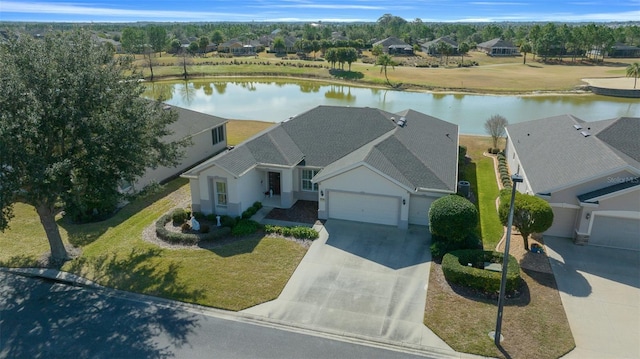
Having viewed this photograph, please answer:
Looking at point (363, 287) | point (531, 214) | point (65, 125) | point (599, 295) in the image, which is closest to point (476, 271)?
point (531, 214)

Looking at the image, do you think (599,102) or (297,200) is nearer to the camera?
(297,200)

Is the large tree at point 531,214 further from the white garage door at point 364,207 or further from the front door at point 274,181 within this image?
the front door at point 274,181

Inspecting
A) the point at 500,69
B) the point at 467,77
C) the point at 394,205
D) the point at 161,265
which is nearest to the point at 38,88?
the point at 161,265

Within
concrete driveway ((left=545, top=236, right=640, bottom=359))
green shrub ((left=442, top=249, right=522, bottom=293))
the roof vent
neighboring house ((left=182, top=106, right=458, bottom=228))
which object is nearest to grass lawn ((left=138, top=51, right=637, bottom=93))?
the roof vent

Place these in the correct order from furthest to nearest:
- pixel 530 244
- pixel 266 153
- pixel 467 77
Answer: pixel 467 77
pixel 266 153
pixel 530 244

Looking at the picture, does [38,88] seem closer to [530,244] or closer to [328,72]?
[530,244]

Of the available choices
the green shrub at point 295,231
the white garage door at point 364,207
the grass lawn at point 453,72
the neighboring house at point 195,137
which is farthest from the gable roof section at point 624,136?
the grass lawn at point 453,72

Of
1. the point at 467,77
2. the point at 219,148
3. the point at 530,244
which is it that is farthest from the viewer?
the point at 467,77

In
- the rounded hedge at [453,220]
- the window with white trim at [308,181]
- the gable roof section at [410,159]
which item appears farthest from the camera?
the window with white trim at [308,181]

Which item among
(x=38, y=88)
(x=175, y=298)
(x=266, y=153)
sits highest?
(x=38, y=88)
